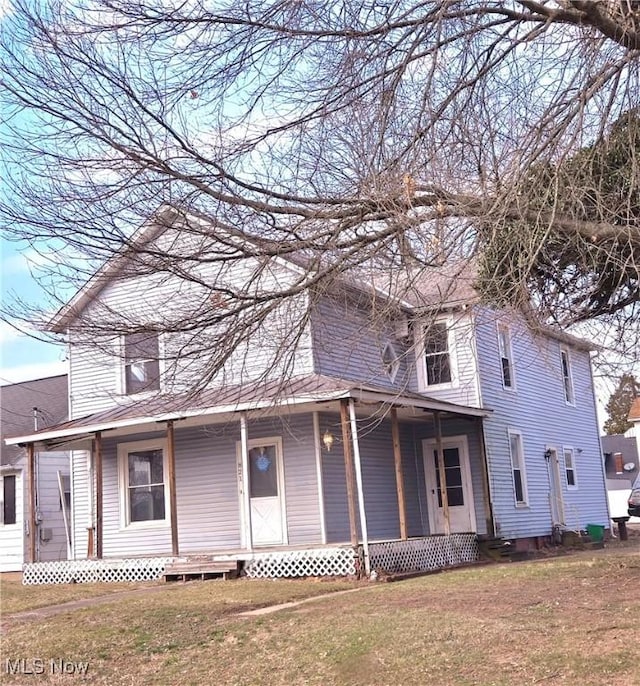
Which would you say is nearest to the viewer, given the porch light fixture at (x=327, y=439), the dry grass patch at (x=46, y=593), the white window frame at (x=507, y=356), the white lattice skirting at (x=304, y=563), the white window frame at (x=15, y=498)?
the dry grass patch at (x=46, y=593)

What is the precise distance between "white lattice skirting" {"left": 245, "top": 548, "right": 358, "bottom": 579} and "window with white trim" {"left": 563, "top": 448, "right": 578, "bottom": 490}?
11379mm

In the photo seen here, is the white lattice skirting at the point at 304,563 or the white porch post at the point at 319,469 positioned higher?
the white porch post at the point at 319,469

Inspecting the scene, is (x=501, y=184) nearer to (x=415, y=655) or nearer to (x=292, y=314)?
(x=292, y=314)

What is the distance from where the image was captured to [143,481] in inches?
747

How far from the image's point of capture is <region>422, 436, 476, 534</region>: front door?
19.8m

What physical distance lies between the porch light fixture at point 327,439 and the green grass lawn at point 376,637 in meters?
4.19

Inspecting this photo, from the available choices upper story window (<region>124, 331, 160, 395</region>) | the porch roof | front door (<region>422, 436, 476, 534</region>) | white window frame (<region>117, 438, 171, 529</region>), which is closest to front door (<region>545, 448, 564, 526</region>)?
front door (<region>422, 436, 476, 534</region>)

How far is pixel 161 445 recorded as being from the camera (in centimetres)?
1880

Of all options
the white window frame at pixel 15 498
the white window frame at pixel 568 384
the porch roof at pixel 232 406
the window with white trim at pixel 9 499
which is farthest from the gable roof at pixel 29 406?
the white window frame at pixel 568 384

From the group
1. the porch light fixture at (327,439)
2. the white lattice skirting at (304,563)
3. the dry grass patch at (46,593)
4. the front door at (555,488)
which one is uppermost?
the porch light fixture at (327,439)

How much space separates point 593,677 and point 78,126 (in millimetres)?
5962

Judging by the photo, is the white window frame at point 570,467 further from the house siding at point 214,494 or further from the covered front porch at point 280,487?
the house siding at point 214,494

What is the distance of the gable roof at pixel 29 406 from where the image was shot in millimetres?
23578

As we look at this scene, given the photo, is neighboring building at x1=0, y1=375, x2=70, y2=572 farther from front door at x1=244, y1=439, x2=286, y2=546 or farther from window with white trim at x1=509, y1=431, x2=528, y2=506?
window with white trim at x1=509, y1=431, x2=528, y2=506
